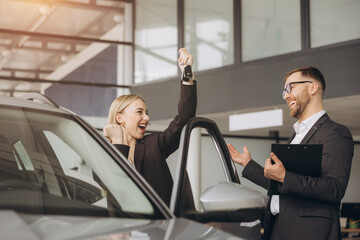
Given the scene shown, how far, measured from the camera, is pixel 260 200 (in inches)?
64.0

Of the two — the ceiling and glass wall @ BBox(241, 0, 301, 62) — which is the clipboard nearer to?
glass wall @ BBox(241, 0, 301, 62)

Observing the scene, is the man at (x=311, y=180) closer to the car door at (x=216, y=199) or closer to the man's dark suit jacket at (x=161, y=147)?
the man's dark suit jacket at (x=161, y=147)

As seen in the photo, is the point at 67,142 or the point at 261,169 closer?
the point at 67,142

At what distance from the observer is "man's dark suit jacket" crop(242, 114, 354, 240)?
2.71 meters

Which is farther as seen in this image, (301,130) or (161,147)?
(301,130)

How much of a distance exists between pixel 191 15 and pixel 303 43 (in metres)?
3.57

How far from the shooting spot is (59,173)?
1890 mm

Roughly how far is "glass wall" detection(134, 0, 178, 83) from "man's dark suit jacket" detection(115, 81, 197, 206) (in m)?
9.98

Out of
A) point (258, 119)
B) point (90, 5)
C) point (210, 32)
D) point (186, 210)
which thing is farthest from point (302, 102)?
point (90, 5)

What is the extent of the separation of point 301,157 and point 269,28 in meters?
8.50

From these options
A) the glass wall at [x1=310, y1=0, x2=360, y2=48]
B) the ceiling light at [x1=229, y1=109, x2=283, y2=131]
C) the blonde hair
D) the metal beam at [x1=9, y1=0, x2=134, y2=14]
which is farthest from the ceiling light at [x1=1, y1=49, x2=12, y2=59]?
the blonde hair

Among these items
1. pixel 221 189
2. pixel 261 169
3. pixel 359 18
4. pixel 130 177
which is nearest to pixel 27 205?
pixel 130 177

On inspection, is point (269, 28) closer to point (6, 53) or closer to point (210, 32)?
point (210, 32)

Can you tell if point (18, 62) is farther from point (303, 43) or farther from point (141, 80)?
point (303, 43)
